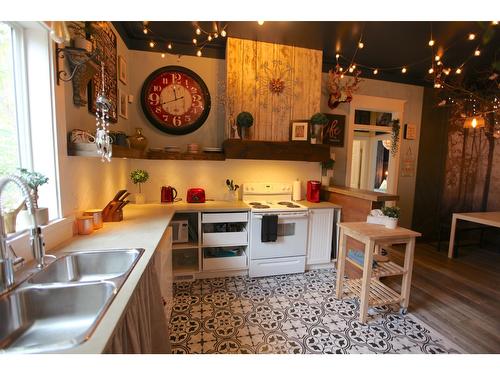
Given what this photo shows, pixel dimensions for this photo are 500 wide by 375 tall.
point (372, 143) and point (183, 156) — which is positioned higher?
point (372, 143)

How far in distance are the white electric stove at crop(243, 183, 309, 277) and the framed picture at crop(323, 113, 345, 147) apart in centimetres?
118

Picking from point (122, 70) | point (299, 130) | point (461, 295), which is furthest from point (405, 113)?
point (122, 70)

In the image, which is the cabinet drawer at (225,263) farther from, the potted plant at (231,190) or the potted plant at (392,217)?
the potted plant at (392,217)

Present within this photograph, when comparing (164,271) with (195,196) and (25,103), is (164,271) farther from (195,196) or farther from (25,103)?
(25,103)

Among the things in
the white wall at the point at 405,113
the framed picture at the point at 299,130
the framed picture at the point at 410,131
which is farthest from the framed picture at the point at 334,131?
the framed picture at the point at 410,131

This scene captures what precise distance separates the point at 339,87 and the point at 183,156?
2321 mm

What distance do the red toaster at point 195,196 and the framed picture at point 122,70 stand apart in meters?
1.38

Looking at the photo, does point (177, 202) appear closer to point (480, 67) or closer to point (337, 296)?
point (337, 296)

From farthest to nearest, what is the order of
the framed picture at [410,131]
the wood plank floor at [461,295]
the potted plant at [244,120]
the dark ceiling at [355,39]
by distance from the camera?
the framed picture at [410,131]
the potted plant at [244,120]
the dark ceiling at [355,39]
the wood plank floor at [461,295]

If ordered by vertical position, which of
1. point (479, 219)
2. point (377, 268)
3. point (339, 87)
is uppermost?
point (339, 87)

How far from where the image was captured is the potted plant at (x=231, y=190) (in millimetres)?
3145

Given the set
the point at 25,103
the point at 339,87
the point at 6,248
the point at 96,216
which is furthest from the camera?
the point at 339,87

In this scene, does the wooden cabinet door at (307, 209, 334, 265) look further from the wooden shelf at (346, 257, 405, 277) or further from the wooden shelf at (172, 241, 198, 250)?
the wooden shelf at (172, 241, 198, 250)

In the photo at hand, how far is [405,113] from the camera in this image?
390cm
